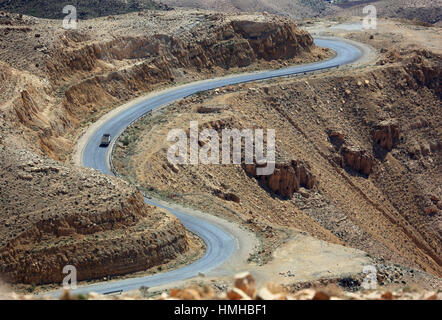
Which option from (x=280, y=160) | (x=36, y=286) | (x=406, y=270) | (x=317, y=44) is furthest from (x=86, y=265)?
(x=317, y=44)

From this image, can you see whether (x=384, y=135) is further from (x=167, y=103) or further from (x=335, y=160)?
(x=167, y=103)

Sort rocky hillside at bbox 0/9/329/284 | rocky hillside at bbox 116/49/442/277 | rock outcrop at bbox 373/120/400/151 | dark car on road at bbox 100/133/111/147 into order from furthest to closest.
→ rock outcrop at bbox 373/120/400/151 < dark car on road at bbox 100/133/111/147 < rocky hillside at bbox 116/49/442/277 < rocky hillside at bbox 0/9/329/284

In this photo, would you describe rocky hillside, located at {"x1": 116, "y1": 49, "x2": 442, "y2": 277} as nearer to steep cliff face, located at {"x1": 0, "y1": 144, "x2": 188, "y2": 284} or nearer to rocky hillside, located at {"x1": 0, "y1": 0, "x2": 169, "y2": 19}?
steep cliff face, located at {"x1": 0, "y1": 144, "x2": 188, "y2": 284}

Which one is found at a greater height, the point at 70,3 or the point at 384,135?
the point at 70,3

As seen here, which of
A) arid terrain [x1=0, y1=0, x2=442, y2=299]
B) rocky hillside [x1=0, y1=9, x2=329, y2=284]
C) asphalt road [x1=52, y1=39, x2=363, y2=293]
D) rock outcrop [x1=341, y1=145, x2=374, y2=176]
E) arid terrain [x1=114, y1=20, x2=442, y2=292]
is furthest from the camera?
rock outcrop [x1=341, y1=145, x2=374, y2=176]

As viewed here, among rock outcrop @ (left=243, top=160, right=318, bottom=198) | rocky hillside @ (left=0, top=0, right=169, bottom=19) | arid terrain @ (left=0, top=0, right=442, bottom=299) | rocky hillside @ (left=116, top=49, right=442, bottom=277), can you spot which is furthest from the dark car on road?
rocky hillside @ (left=0, top=0, right=169, bottom=19)

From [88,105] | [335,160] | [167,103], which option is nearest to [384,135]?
[335,160]

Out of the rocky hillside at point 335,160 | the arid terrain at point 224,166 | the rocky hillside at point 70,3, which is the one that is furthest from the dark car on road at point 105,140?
the rocky hillside at point 70,3
